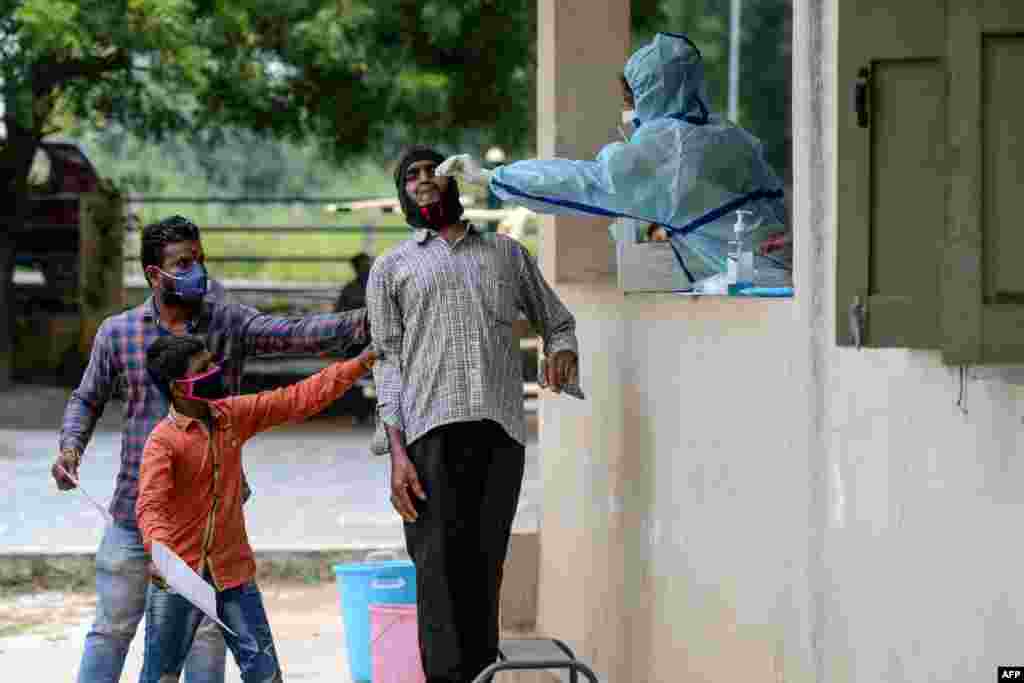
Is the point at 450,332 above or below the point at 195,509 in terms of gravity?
above

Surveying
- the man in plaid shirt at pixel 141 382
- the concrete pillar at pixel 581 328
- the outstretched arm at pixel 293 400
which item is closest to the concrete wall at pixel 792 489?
the concrete pillar at pixel 581 328

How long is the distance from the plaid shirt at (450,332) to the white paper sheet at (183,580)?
2.41 feet

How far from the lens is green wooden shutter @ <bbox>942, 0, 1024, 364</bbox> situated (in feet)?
10.5

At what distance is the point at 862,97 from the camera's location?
354cm

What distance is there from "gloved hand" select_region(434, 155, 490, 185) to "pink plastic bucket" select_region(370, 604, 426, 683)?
Result: 5.81 ft

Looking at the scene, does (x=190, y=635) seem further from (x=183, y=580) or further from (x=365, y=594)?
(x=365, y=594)

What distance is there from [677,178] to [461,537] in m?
1.29

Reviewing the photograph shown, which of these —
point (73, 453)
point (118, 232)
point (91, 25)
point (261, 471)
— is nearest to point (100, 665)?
point (73, 453)

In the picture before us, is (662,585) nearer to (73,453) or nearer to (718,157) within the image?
(718,157)

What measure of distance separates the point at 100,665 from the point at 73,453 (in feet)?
2.11

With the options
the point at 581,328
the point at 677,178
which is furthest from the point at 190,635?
the point at 581,328

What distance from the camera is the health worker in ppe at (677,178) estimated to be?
5.66m

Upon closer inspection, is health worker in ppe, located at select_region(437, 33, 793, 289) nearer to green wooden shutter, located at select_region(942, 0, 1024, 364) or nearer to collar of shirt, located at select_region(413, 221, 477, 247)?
collar of shirt, located at select_region(413, 221, 477, 247)

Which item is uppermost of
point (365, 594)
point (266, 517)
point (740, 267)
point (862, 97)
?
point (862, 97)
